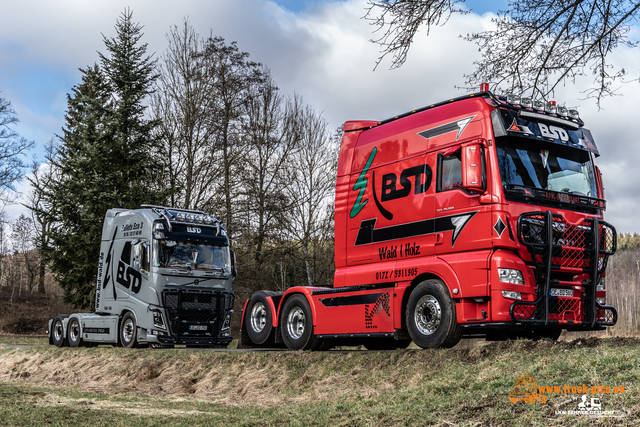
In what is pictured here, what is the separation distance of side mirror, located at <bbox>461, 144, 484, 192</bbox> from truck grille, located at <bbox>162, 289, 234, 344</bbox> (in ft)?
31.8

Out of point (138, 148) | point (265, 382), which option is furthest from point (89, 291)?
point (265, 382)

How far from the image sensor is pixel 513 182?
9.25m

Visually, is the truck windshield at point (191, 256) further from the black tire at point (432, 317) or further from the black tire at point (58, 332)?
the black tire at point (432, 317)

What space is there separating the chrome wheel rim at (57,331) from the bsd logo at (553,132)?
16.3 meters

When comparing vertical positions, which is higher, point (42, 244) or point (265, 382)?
point (42, 244)

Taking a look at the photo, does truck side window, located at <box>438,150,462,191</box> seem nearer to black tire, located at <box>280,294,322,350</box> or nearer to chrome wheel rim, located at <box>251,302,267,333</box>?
black tire, located at <box>280,294,322,350</box>

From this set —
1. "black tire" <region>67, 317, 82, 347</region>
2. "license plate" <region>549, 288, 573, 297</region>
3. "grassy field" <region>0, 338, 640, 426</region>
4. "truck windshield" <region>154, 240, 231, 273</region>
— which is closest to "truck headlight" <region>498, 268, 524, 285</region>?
"license plate" <region>549, 288, 573, 297</region>

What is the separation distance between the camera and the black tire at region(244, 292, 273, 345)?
13469 mm

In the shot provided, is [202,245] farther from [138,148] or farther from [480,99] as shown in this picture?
[138,148]

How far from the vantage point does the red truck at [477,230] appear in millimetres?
8977

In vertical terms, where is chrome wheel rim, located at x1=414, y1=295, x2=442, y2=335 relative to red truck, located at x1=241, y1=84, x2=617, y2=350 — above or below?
below

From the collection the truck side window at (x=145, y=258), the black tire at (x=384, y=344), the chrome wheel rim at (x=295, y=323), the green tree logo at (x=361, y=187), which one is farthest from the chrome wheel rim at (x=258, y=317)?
the truck side window at (x=145, y=258)

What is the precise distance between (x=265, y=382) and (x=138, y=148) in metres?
22.0

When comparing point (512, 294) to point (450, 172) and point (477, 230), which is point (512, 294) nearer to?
point (477, 230)
